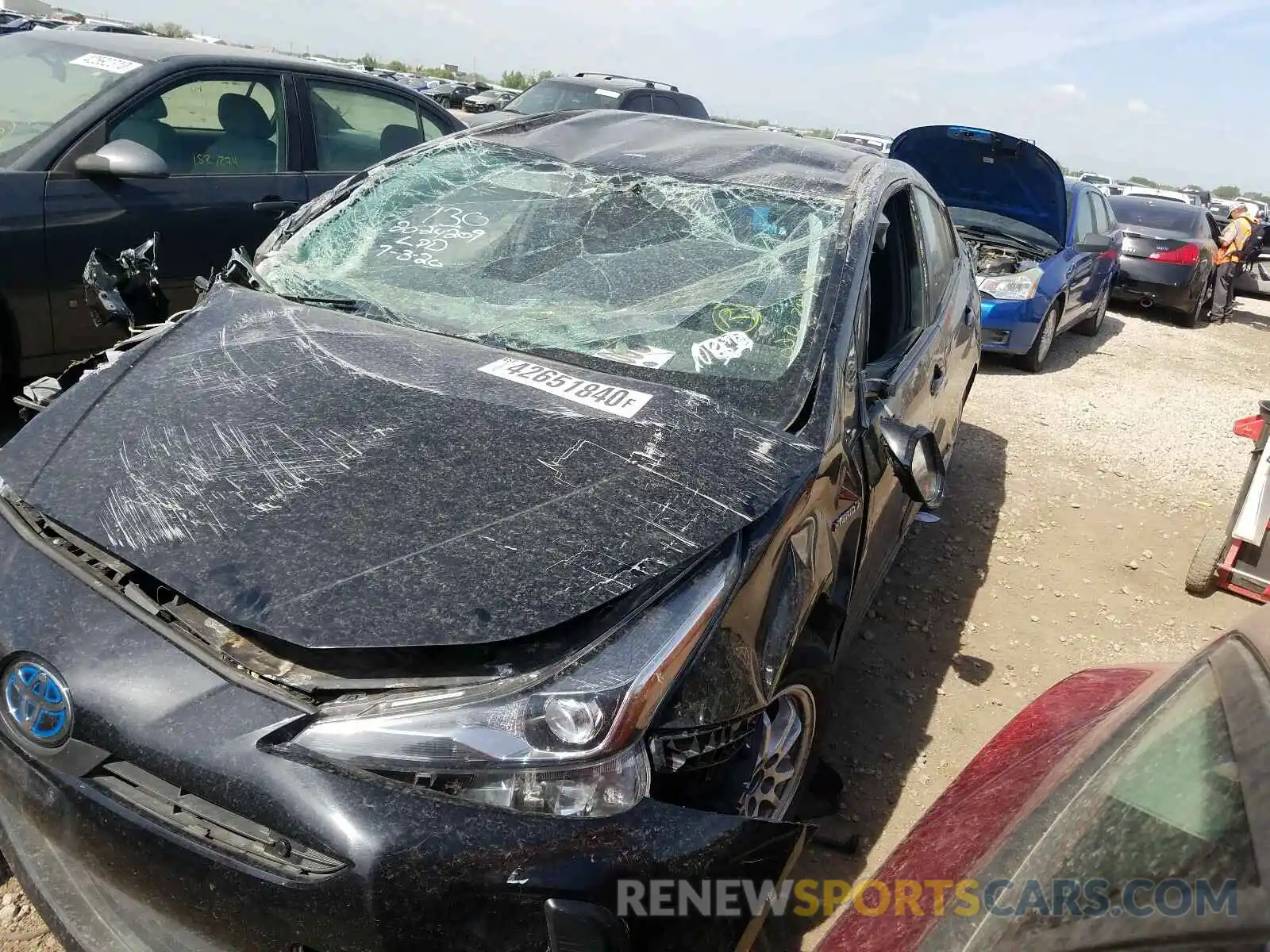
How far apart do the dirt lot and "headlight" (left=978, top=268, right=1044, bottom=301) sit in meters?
0.67

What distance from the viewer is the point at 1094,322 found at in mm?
9977

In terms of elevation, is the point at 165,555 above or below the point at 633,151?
below

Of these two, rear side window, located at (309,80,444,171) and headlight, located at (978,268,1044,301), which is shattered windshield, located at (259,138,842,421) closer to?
rear side window, located at (309,80,444,171)

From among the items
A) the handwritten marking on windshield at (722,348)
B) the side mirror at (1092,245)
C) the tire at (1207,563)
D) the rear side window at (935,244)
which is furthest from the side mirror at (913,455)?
the side mirror at (1092,245)

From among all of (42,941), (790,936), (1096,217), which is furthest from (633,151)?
(1096,217)

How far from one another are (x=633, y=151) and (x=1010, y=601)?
2.56 m

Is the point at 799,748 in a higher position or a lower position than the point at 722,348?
lower

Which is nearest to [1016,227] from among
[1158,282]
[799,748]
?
[1158,282]

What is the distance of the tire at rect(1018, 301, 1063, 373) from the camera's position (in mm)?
8047

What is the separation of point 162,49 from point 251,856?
4.41 m

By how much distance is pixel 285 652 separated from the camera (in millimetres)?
1695

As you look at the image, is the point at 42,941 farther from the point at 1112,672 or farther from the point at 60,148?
the point at 60,148

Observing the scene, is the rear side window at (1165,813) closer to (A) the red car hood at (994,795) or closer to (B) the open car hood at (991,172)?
(A) the red car hood at (994,795)

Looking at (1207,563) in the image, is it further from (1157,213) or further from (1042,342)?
(1157,213)
